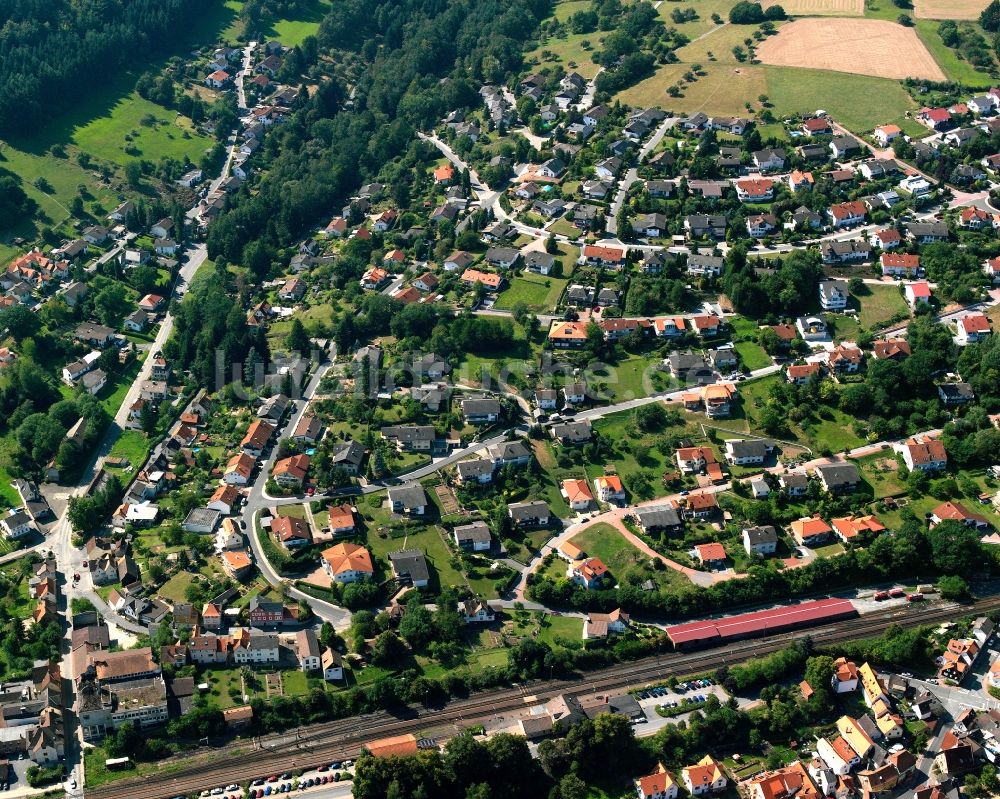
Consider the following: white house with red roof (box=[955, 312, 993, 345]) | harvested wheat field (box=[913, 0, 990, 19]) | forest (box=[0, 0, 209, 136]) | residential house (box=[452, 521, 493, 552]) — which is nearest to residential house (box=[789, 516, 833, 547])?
residential house (box=[452, 521, 493, 552])

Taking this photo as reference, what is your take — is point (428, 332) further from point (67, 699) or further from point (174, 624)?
point (67, 699)

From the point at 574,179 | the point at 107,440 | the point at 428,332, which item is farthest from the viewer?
the point at 574,179

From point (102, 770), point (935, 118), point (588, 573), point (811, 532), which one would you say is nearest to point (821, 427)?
point (811, 532)

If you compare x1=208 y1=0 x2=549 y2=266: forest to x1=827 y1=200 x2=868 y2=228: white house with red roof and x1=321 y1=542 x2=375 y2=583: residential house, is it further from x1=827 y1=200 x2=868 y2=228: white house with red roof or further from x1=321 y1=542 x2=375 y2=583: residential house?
x1=827 y1=200 x2=868 y2=228: white house with red roof

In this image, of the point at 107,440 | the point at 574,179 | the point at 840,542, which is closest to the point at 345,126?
the point at 574,179

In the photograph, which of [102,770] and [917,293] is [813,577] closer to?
[917,293]
